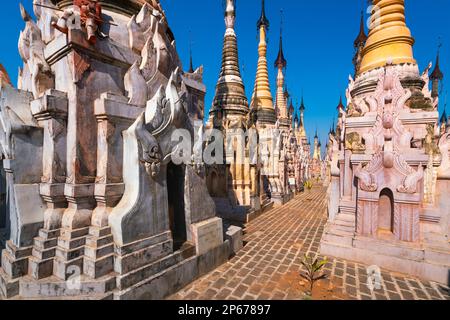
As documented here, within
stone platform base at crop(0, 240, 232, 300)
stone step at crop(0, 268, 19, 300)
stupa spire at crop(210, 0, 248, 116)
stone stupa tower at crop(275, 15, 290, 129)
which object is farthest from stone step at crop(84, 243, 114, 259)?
stone stupa tower at crop(275, 15, 290, 129)

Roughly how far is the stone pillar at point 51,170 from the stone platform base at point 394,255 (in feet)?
22.7

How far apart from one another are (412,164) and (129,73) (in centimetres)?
758

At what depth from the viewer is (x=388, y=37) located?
8711mm

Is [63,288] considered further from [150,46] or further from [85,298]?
[150,46]

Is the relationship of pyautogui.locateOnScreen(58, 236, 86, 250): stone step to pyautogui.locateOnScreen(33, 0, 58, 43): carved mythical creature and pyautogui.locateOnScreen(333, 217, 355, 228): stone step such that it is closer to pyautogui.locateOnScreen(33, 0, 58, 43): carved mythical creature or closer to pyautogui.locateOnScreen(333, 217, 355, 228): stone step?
pyautogui.locateOnScreen(33, 0, 58, 43): carved mythical creature

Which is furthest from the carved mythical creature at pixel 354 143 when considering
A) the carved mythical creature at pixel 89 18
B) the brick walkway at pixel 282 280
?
the carved mythical creature at pixel 89 18

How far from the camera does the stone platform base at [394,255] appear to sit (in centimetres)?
511

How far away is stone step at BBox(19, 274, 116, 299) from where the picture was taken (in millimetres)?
3432

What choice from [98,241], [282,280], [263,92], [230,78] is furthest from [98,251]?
[263,92]

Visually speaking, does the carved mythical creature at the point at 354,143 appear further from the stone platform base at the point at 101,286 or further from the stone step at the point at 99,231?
the stone step at the point at 99,231

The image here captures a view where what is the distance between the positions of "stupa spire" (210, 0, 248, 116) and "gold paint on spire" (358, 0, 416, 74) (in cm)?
694

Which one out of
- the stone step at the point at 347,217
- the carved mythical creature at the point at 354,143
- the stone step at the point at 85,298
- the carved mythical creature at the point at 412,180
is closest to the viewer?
the stone step at the point at 85,298
